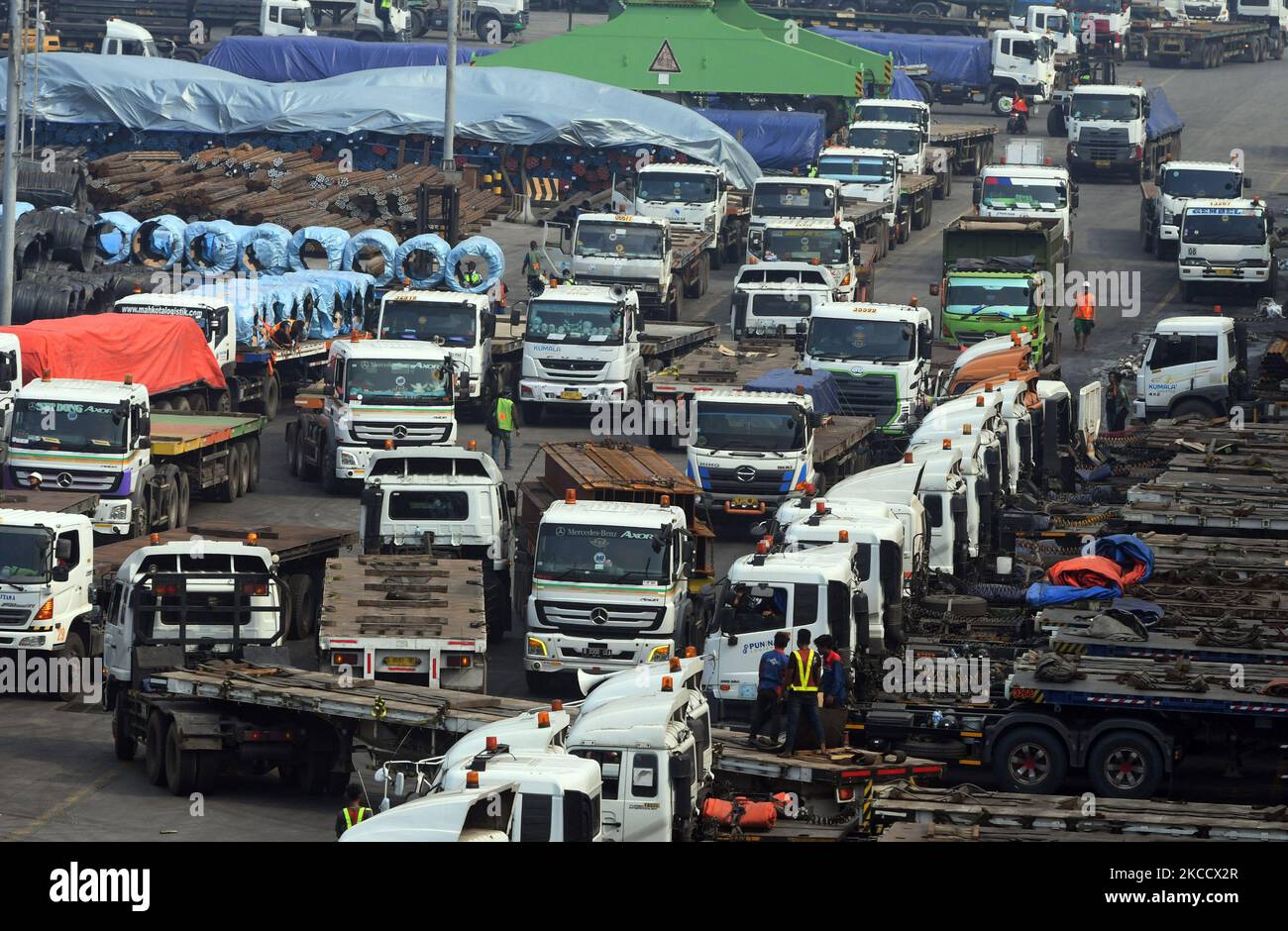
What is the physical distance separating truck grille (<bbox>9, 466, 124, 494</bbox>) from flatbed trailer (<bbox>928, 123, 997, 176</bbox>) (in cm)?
3941

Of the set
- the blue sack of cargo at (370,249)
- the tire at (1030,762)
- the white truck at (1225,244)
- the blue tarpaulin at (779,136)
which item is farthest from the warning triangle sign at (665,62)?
the tire at (1030,762)

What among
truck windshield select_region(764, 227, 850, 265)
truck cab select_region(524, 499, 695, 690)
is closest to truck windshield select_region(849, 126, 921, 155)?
truck windshield select_region(764, 227, 850, 265)

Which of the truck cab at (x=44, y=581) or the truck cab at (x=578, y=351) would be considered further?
the truck cab at (x=578, y=351)

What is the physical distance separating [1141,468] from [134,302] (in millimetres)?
17038

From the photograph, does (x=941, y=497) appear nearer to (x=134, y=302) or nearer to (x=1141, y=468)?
(x=1141, y=468)

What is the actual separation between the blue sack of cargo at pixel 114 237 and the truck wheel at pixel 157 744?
27.3 m

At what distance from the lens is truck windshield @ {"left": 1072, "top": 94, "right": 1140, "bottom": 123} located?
67812 mm

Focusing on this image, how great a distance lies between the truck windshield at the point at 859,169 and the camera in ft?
199

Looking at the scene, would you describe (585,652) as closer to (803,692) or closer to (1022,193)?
(803,692)

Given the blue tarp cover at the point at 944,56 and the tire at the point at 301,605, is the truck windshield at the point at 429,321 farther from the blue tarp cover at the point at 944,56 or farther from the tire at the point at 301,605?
the blue tarp cover at the point at 944,56

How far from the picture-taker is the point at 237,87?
68.1 metres

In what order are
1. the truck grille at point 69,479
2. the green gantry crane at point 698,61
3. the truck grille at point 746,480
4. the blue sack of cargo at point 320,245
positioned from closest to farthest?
the truck grille at point 69,479 → the truck grille at point 746,480 → the blue sack of cargo at point 320,245 → the green gantry crane at point 698,61

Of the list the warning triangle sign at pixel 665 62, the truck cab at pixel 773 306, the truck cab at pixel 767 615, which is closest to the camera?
the truck cab at pixel 767 615

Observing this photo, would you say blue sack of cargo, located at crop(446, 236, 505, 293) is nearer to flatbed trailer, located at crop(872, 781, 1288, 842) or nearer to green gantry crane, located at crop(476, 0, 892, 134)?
green gantry crane, located at crop(476, 0, 892, 134)
